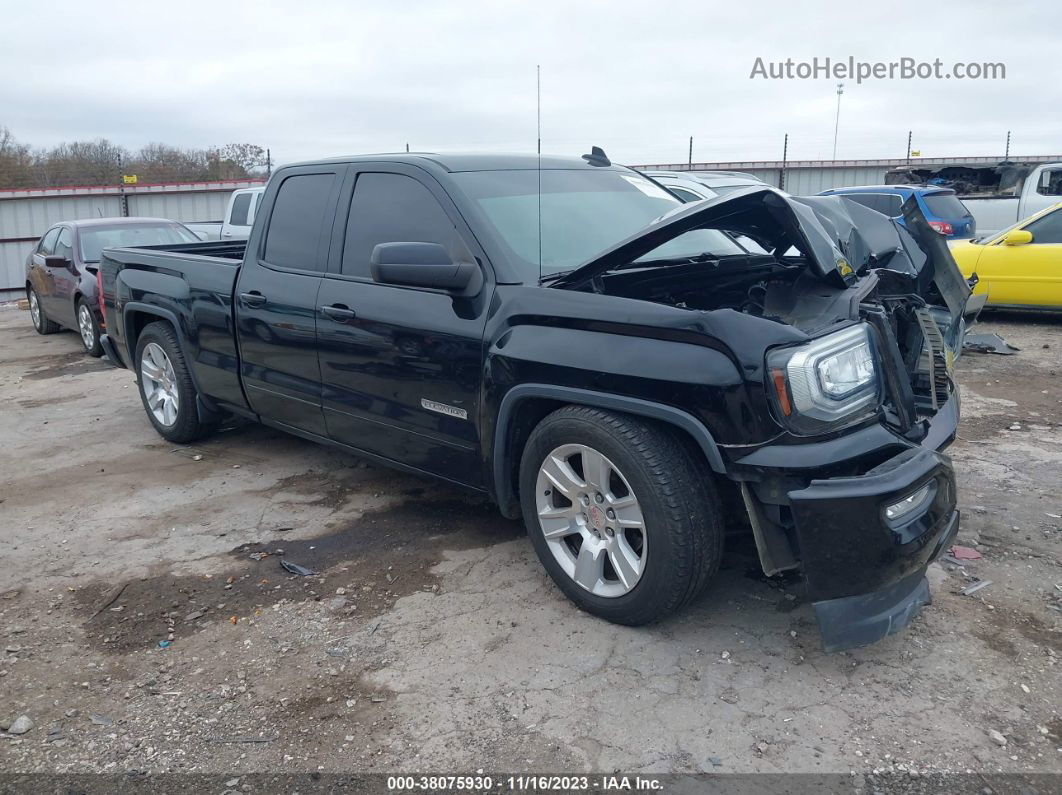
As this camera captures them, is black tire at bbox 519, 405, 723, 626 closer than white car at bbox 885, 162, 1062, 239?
Yes

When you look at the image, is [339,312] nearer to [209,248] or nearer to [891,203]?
[209,248]

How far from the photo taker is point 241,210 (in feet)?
42.8

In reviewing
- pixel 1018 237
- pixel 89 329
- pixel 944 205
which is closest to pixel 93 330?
pixel 89 329

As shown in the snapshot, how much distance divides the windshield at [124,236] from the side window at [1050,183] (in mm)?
13551

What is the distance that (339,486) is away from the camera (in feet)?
16.7

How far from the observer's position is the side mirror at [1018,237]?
9297 mm

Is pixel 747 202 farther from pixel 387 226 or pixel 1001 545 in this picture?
pixel 1001 545

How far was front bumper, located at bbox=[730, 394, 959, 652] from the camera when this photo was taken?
2.69 metres

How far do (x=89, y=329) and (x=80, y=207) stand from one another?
12.7m

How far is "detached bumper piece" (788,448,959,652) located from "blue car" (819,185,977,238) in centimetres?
981

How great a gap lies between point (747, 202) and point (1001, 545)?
206cm

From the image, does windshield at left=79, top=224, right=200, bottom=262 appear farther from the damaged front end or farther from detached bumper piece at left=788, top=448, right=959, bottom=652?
detached bumper piece at left=788, top=448, right=959, bottom=652

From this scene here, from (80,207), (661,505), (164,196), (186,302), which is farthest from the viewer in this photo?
(164,196)

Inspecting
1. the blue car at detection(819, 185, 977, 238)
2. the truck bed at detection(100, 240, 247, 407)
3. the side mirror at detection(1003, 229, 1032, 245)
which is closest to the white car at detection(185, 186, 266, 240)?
the truck bed at detection(100, 240, 247, 407)
